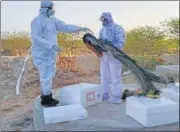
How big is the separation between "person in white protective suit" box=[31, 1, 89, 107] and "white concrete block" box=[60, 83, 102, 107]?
0.13 meters

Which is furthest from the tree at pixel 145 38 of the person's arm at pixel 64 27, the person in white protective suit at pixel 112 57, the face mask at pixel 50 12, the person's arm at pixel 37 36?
the person's arm at pixel 37 36

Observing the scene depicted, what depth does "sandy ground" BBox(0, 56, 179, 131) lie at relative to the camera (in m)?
4.79

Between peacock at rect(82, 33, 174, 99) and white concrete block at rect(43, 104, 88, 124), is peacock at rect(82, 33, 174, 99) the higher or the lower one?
the higher one

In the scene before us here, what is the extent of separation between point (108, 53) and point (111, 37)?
0.60 ft

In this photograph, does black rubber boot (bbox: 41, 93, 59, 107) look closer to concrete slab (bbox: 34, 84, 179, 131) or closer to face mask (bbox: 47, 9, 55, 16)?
concrete slab (bbox: 34, 84, 179, 131)

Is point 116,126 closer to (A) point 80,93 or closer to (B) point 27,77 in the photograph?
(A) point 80,93

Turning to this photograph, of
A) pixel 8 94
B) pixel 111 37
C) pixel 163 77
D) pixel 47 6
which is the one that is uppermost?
pixel 47 6

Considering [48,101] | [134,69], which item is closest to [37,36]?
[48,101]

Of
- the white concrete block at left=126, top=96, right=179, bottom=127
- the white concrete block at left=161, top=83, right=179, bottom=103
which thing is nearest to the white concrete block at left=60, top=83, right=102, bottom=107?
the white concrete block at left=126, top=96, right=179, bottom=127

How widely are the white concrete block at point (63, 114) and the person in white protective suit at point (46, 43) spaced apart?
1.73 feet

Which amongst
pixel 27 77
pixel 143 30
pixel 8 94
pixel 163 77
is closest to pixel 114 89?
pixel 163 77

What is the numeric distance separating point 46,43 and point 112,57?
29.3 inches

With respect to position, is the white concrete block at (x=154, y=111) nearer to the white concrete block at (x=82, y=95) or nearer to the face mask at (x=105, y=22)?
the white concrete block at (x=82, y=95)

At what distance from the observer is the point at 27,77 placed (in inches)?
314
